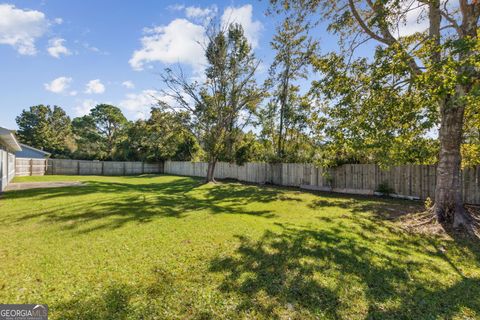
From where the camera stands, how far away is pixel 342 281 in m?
3.21

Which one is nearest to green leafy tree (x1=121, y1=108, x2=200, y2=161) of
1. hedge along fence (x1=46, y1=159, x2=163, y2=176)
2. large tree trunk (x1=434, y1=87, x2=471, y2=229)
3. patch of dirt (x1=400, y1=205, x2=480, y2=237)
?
hedge along fence (x1=46, y1=159, x2=163, y2=176)

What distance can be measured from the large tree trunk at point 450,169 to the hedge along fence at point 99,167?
27.6 metres

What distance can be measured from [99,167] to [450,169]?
28407mm

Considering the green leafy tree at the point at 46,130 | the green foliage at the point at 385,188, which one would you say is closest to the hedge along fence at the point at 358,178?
the green foliage at the point at 385,188

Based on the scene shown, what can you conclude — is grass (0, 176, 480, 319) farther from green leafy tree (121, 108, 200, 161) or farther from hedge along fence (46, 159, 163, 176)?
hedge along fence (46, 159, 163, 176)

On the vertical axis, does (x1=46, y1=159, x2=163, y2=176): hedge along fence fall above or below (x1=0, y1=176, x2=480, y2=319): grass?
above

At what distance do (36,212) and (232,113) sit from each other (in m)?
11.0

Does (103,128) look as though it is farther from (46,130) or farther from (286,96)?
(286,96)

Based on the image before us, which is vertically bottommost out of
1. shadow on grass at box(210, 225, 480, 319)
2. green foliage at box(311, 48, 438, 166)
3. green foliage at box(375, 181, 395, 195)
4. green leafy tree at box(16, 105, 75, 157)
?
shadow on grass at box(210, 225, 480, 319)

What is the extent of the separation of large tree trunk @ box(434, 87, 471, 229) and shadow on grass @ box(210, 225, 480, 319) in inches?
57.7

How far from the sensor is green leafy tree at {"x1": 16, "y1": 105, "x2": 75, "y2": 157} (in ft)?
111

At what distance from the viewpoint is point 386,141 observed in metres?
6.13

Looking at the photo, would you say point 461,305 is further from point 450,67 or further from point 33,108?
point 33,108

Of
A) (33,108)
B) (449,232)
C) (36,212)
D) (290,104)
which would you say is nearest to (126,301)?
(36,212)
